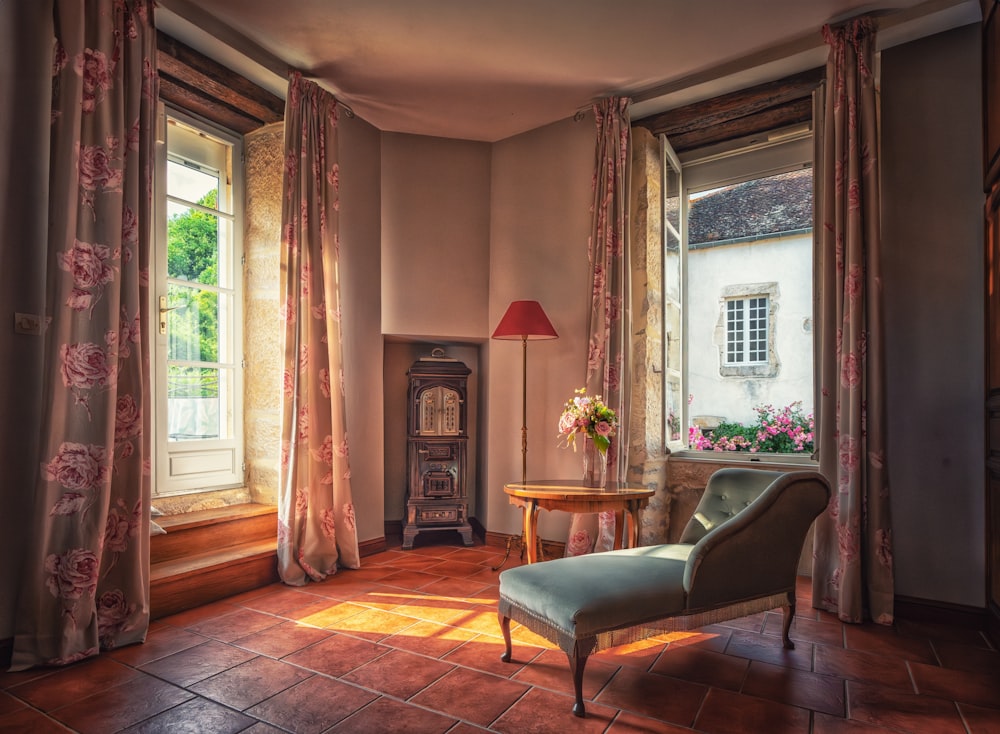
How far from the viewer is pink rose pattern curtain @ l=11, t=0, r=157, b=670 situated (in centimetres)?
242

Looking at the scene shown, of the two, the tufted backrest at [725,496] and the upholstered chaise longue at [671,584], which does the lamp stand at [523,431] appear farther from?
the upholstered chaise longue at [671,584]

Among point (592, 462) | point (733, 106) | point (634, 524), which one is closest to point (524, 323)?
point (592, 462)

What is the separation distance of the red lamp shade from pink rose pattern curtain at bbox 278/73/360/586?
1070mm

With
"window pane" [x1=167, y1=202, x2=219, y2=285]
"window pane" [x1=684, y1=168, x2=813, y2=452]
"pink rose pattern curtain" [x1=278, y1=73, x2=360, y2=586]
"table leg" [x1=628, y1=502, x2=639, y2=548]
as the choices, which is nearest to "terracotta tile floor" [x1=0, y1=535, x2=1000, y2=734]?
"table leg" [x1=628, y1=502, x2=639, y2=548]

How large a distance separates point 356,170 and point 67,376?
246 centimetres

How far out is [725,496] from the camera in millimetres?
2895

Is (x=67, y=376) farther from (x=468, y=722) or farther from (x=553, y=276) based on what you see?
(x=553, y=276)

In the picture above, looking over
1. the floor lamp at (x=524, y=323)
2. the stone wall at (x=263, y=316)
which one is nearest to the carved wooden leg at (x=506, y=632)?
the floor lamp at (x=524, y=323)

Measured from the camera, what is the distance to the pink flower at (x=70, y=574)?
7.95 ft

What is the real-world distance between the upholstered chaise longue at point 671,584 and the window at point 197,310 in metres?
2.42

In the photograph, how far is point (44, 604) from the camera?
7.90 feet

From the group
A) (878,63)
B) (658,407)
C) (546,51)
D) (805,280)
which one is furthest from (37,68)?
(805,280)

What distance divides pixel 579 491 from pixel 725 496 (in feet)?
2.36

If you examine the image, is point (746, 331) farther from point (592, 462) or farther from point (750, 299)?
point (592, 462)
